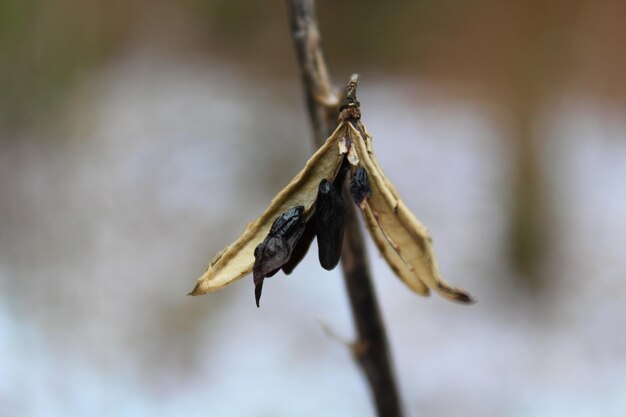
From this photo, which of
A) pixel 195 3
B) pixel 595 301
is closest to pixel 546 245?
pixel 595 301

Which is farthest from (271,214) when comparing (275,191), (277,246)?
(275,191)

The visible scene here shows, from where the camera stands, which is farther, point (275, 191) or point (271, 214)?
point (275, 191)

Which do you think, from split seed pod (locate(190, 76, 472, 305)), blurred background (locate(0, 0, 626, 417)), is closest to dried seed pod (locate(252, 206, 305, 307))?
split seed pod (locate(190, 76, 472, 305))

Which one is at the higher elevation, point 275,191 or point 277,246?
point 275,191

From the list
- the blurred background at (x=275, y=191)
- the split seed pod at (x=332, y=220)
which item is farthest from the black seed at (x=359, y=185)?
the blurred background at (x=275, y=191)

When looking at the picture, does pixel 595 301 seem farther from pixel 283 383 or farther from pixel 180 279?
pixel 180 279

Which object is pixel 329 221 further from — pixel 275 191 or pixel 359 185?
pixel 275 191

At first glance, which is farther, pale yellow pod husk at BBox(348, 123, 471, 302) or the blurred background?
the blurred background

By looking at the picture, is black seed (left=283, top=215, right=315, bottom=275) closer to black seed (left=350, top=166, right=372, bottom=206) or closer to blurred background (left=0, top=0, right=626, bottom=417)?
black seed (left=350, top=166, right=372, bottom=206)
